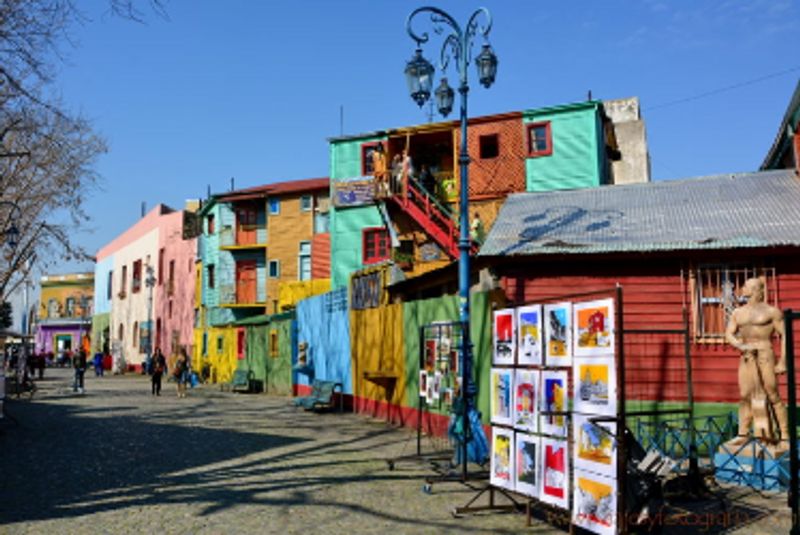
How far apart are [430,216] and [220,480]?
14.2 m

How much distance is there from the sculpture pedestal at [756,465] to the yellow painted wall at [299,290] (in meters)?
24.6

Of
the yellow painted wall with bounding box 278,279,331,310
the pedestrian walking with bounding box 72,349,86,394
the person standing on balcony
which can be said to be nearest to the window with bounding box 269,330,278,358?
the yellow painted wall with bounding box 278,279,331,310

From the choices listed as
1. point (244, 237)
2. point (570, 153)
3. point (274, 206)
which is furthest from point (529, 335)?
point (244, 237)

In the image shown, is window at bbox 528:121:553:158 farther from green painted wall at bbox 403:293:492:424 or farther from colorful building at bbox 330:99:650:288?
green painted wall at bbox 403:293:492:424

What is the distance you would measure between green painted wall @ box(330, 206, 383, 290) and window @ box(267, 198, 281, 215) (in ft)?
32.1

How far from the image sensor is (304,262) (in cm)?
3697

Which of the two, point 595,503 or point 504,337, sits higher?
point 504,337

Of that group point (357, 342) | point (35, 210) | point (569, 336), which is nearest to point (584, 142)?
point (357, 342)

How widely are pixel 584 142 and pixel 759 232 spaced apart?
1300cm

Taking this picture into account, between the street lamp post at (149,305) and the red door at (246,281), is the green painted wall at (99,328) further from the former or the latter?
the red door at (246,281)

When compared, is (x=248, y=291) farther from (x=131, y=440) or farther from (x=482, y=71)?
(x=482, y=71)

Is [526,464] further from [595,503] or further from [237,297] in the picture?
[237,297]

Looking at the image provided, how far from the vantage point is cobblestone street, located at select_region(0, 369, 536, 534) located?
7191mm

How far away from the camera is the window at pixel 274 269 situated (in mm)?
37562
